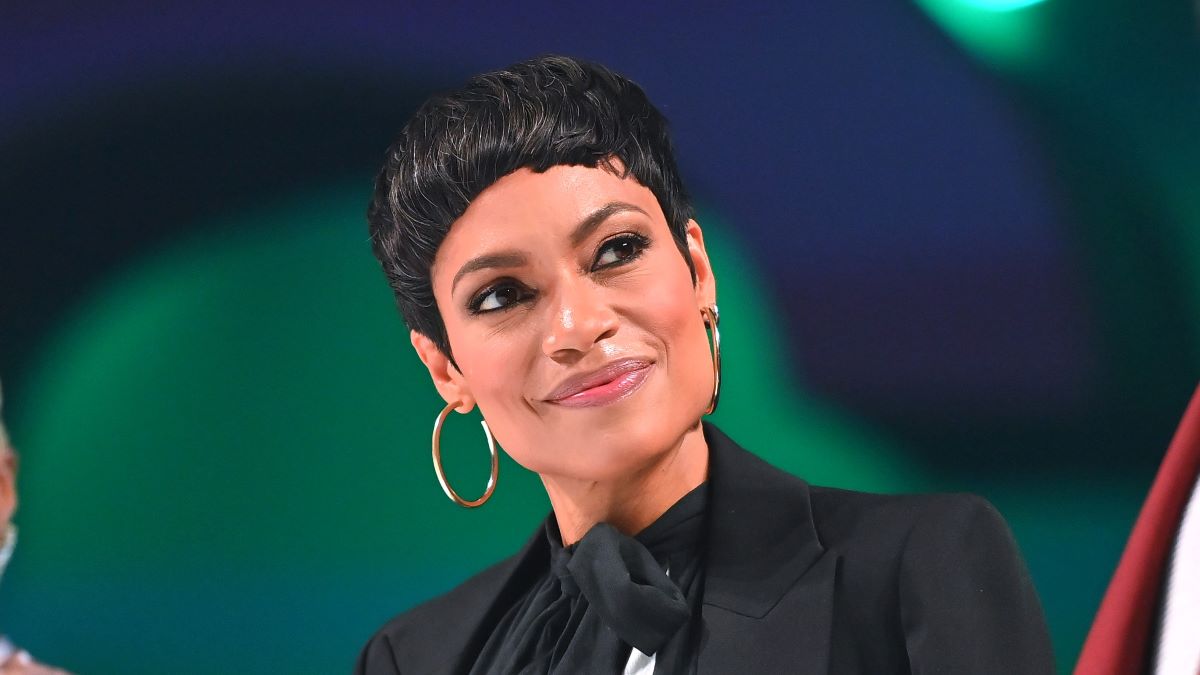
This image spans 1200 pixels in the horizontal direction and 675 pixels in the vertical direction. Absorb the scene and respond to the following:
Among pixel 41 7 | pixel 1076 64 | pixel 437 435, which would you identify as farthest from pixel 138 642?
pixel 1076 64

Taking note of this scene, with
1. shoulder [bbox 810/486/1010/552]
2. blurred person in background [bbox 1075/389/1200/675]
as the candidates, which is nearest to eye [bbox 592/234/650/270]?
shoulder [bbox 810/486/1010/552]

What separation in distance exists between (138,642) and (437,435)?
0.74 metres

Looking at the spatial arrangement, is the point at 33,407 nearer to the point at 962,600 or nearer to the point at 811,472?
the point at 811,472

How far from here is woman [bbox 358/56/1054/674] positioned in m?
1.37

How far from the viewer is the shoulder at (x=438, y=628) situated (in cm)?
173

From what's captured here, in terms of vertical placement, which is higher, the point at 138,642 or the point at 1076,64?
the point at 1076,64

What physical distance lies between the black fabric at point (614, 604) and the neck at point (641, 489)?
2 centimetres

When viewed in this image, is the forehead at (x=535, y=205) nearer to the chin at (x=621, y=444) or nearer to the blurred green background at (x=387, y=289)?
the chin at (x=621, y=444)

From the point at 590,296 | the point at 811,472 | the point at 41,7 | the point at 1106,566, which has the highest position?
the point at 41,7

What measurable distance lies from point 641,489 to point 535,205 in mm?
366

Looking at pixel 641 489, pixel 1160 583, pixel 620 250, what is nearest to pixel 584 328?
pixel 620 250

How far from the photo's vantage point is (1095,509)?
1629 millimetres

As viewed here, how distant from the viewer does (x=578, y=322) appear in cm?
144

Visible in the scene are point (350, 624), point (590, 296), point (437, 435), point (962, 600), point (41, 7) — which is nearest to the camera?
point (962, 600)
